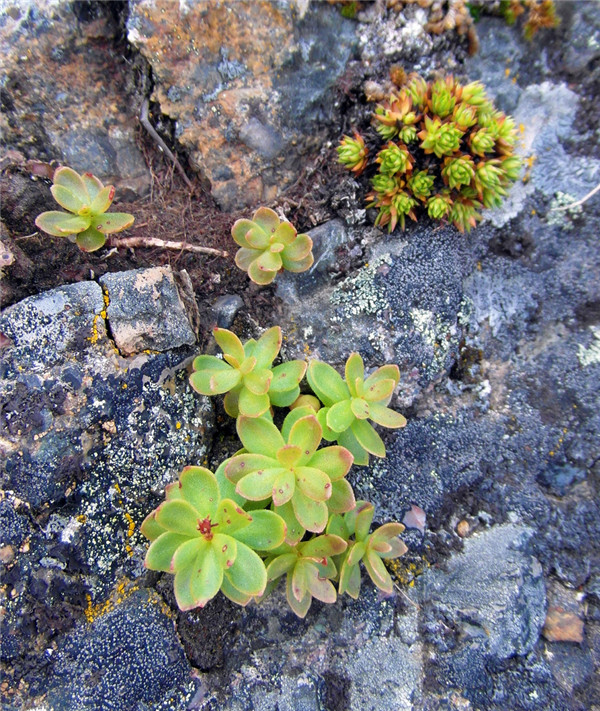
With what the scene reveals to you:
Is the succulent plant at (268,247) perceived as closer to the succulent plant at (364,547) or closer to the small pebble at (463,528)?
the succulent plant at (364,547)

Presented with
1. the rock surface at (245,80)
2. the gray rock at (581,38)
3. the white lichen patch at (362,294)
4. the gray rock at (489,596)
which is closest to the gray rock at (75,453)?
the white lichen patch at (362,294)

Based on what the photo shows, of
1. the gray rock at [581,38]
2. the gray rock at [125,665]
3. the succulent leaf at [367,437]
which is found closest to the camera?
the gray rock at [125,665]

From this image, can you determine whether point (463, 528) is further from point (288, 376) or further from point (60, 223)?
point (60, 223)

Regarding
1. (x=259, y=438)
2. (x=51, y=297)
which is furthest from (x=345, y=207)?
(x=51, y=297)

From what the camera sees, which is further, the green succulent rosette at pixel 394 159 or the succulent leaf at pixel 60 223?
the green succulent rosette at pixel 394 159

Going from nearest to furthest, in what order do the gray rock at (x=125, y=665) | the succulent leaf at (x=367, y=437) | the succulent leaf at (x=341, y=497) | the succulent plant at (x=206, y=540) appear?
the succulent plant at (x=206, y=540) → the gray rock at (x=125, y=665) → the succulent leaf at (x=341, y=497) → the succulent leaf at (x=367, y=437)

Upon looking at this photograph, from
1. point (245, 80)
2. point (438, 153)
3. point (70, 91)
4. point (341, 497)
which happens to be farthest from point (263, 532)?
point (70, 91)

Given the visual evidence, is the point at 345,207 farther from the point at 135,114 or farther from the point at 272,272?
the point at 135,114
